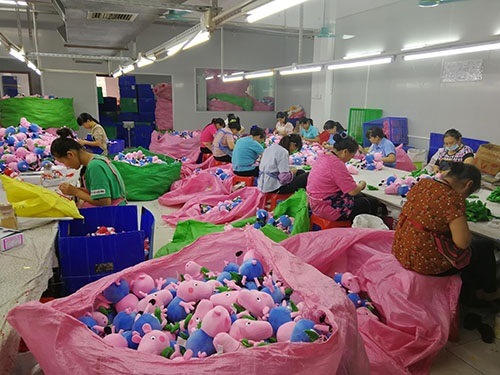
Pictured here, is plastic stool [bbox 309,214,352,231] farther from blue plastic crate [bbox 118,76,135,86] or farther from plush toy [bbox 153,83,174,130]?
blue plastic crate [bbox 118,76,135,86]

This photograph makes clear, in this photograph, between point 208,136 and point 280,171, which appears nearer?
point 280,171

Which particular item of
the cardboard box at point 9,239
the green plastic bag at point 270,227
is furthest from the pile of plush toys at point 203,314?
the green plastic bag at point 270,227

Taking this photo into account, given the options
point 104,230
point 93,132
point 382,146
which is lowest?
point 104,230

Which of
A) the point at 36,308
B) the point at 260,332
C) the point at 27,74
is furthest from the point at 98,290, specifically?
the point at 27,74

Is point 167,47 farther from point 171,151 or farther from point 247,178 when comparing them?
point 171,151

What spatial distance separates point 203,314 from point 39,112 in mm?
8260

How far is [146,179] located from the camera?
23.1 ft

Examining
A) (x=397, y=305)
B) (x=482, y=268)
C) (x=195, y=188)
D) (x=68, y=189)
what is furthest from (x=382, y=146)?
(x=68, y=189)

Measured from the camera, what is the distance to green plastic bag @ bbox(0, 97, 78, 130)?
8.26 metres

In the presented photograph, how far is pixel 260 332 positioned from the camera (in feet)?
6.17

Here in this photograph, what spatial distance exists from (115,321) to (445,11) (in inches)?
323

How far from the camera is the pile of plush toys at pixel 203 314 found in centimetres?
179

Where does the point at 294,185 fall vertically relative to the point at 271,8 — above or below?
below

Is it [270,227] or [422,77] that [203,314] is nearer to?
[270,227]
